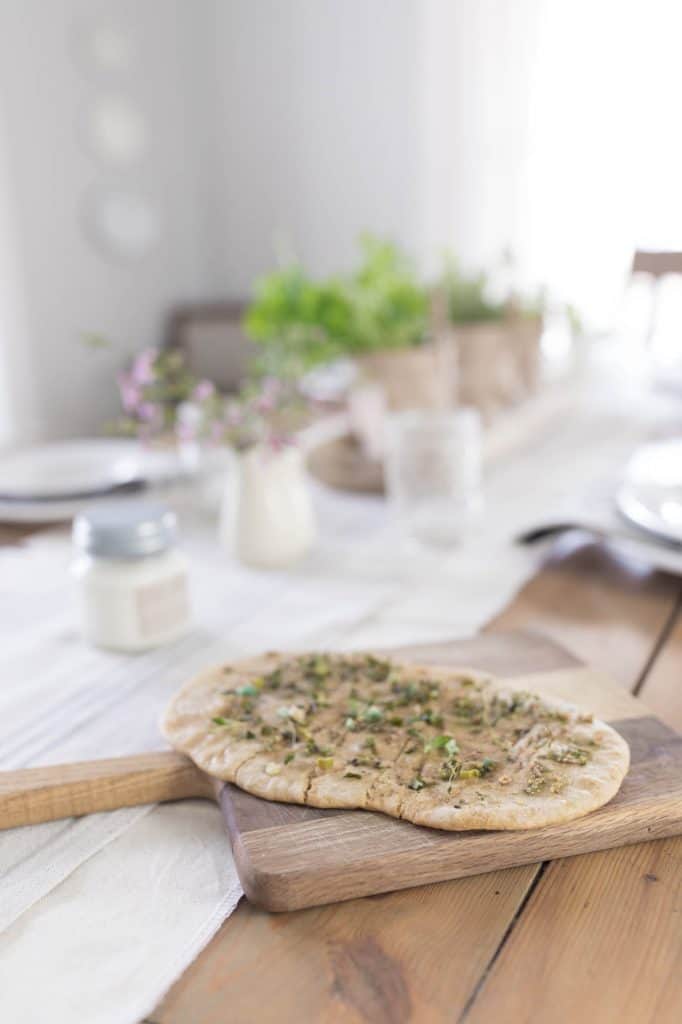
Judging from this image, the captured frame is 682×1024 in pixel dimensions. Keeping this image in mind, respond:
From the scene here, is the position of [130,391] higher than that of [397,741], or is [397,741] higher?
[130,391]

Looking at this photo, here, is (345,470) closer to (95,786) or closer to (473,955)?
(95,786)

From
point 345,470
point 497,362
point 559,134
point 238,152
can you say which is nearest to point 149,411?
point 345,470

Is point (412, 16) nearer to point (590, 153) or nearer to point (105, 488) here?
point (590, 153)

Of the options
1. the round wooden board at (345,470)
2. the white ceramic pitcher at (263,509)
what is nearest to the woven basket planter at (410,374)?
the round wooden board at (345,470)

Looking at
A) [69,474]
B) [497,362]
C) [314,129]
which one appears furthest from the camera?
[314,129]

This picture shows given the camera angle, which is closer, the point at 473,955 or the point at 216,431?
the point at 473,955

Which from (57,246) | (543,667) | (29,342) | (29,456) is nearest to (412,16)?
(57,246)

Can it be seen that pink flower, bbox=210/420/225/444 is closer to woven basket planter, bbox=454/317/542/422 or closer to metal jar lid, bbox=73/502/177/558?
metal jar lid, bbox=73/502/177/558
